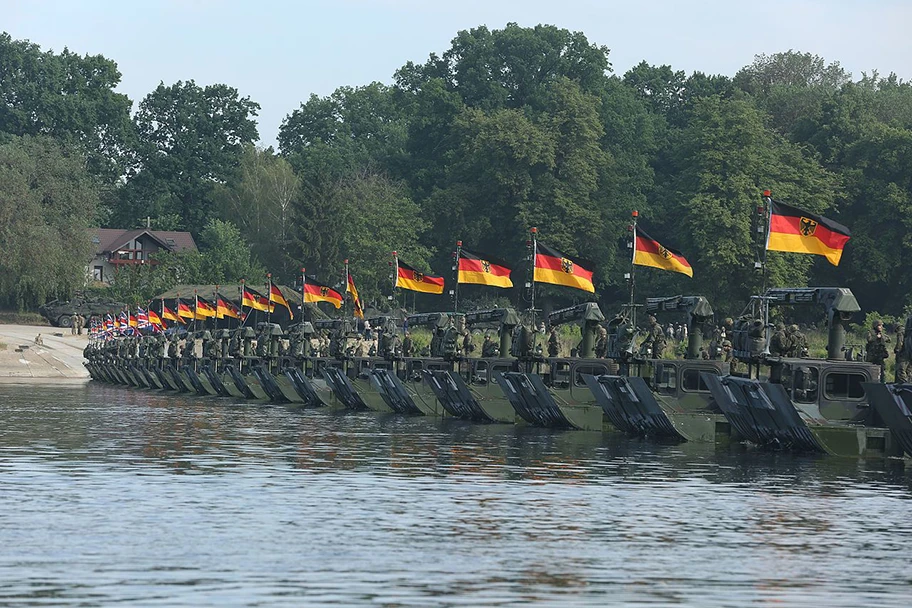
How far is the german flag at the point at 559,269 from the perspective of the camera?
53.9 metres

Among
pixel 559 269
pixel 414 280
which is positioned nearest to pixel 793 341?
pixel 559 269

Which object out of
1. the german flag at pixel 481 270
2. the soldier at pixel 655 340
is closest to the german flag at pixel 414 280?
the german flag at pixel 481 270

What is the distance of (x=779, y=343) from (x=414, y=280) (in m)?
27.8

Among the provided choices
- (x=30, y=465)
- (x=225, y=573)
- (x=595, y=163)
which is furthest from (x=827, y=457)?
(x=595, y=163)

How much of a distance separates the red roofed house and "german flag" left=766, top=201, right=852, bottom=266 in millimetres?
140110

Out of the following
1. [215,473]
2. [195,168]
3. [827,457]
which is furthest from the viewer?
[195,168]

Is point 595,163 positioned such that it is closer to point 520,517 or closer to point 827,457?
point 827,457

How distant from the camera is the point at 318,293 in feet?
260

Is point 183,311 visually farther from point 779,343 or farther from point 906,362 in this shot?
point 906,362

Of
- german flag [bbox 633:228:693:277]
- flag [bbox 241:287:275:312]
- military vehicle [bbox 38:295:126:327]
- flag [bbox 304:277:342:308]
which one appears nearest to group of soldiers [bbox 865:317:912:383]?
german flag [bbox 633:228:693:277]

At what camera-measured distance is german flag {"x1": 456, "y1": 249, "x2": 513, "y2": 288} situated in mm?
58969

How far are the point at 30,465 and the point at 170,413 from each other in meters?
28.1

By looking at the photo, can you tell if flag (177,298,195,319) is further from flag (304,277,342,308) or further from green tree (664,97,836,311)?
green tree (664,97,836,311)

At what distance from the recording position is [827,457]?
3844 centimetres
